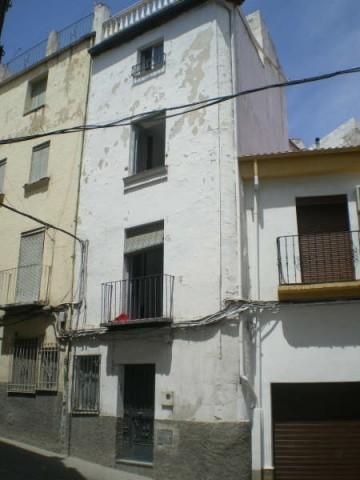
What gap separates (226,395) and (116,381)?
2.67 metres

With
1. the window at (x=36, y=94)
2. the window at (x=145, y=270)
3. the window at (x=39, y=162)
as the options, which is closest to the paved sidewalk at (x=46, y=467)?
the window at (x=145, y=270)

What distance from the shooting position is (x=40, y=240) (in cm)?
1295

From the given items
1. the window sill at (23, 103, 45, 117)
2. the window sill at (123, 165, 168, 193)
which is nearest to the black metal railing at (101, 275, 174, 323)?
the window sill at (123, 165, 168, 193)

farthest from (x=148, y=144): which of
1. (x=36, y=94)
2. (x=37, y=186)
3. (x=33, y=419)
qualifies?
(x=33, y=419)

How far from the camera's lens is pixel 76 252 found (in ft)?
39.4

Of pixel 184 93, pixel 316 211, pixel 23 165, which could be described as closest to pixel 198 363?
pixel 316 211

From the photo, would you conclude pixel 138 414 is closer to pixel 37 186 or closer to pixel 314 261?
pixel 314 261

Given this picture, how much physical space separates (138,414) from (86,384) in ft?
4.92

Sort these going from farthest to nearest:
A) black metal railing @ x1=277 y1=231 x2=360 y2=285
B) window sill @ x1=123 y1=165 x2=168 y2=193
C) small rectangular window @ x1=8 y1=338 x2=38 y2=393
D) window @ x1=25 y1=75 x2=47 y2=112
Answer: window @ x1=25 y1=75 x2=47 y2=112 → small rectangular window @ x1=8 y1=338 x2=38 y2=393 → window sill @ x1=123 y1=165 x2=168 y2=193 → black metal railing @ x1=277 y1=231 x2=360 y2=285

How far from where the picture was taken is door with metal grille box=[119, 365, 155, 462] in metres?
9.85

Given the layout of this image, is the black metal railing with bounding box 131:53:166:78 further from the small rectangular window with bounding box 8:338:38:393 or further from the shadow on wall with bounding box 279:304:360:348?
the small rectangular window with bounding box 8:338:38:393

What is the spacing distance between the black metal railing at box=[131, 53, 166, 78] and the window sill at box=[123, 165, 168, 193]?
2.91 metres

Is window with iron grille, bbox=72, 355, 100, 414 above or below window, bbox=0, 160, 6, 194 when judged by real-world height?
below

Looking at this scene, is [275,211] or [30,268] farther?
[30,268]
